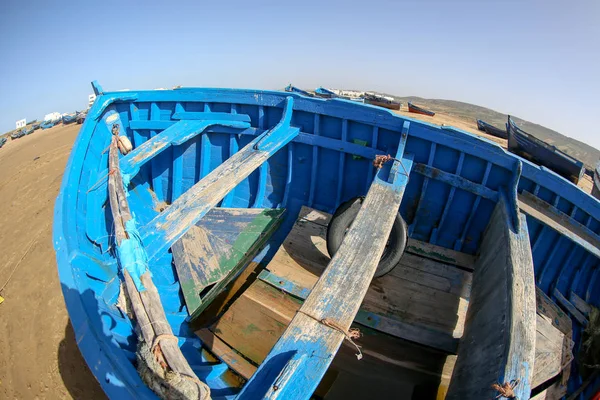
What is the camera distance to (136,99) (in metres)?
5.59

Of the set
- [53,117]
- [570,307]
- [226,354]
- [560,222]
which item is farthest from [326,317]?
[53,117]

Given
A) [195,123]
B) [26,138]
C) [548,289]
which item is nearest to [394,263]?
[548,289]

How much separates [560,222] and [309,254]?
2.98m

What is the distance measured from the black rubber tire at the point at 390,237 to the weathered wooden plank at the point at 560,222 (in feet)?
4.25

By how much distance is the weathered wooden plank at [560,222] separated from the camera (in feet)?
10.2

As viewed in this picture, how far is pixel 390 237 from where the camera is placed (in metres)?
3.88

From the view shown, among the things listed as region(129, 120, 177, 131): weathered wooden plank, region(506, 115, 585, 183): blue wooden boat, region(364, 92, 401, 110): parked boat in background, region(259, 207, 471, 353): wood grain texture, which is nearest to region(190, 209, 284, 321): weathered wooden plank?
region(259, 207, 471, 353): wood grain texture

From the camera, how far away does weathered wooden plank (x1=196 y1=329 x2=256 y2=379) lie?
3581mm

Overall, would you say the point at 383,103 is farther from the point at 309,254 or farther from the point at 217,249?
the point at 217,249

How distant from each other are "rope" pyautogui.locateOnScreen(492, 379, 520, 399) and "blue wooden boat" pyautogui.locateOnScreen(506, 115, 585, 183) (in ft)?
9.79

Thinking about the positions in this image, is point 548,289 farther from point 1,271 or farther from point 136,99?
point 1,271

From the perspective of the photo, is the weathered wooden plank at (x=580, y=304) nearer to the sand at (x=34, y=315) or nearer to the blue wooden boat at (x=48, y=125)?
the sand at (x=34, y=315)

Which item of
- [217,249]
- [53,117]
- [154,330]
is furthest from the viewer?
[53,117]

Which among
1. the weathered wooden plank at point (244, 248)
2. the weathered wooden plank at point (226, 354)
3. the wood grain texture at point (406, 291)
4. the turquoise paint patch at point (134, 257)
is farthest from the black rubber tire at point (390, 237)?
the turquoise paint patch at point (134, 257)
